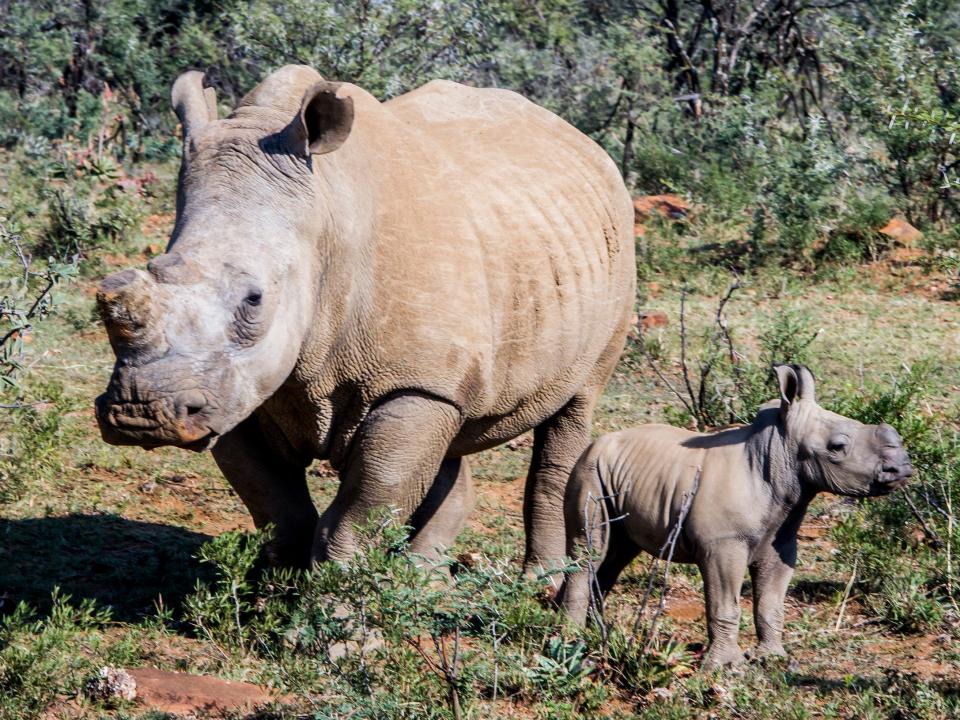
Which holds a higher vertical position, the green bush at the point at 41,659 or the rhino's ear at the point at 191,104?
the rhino's ear at the point at 191,104

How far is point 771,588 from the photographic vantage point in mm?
5199

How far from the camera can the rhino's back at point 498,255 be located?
500 cm

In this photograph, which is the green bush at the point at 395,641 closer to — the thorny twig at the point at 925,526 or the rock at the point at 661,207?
the thorny twig at the point at 925,526

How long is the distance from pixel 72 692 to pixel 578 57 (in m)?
13.6

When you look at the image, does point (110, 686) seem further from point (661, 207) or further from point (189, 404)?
point (661, 207)

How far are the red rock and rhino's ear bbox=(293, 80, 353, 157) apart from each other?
1.76 m

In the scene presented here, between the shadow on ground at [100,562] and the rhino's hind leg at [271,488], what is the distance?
44 centimetres

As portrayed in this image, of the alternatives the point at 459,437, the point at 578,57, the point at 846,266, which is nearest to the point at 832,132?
the point at 846,266

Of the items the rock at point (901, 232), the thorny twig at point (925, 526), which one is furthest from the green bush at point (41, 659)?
the rock at point (901, 232)

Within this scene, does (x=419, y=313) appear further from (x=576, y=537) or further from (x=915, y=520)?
(x=915, y=520)

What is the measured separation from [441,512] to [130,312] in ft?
8.48

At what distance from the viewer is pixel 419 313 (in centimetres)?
496

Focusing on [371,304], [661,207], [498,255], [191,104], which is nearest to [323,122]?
[191,104]

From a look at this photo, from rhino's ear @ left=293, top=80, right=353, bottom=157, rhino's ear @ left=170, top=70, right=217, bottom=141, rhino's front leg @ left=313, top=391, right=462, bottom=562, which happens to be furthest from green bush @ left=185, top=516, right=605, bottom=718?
rhino's ear @ left=170, top=70, right=217, bottom=141
